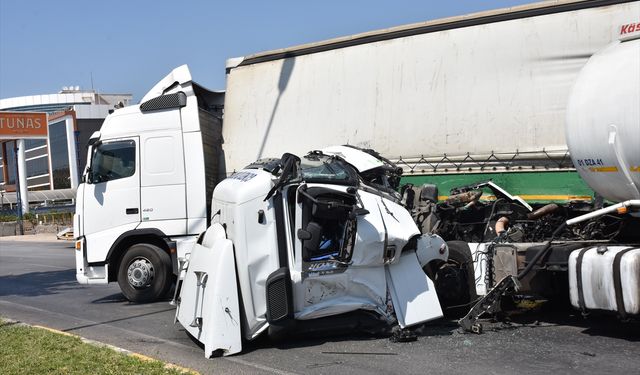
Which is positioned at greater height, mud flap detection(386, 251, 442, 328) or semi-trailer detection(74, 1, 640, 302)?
semi-trailer detection(74, 1, 640, 302)

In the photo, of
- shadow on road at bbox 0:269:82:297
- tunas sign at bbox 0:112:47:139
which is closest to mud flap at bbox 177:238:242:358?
shadow on road at bbox 0:269:82:297

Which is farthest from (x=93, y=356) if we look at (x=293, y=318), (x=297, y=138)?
(x=297, y=138)

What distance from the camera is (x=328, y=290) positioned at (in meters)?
7.10

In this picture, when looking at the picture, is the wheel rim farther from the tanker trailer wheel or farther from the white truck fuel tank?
the white truck fuel tank

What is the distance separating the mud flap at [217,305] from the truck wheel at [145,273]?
338 centimetres

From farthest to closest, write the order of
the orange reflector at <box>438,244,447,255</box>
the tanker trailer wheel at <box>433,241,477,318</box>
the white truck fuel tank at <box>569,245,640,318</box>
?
1. the tanker trailer wheel at <box>433,241,477,318</box>
2. the orange reflector at <box>438,244,447,255</box>
3. the white truck fuel tank at <box>569,245,640,318</box>

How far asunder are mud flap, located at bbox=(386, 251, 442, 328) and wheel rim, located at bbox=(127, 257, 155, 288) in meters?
4.63

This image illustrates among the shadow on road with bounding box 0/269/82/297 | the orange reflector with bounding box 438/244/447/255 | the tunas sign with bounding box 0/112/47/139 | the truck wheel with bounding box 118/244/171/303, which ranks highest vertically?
the tunas sign with bounding box 0/112/47/139

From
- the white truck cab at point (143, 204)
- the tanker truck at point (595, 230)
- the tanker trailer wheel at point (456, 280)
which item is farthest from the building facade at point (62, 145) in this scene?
the tanker truck at point (595, 230)

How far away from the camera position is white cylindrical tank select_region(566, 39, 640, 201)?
6547 millimetres

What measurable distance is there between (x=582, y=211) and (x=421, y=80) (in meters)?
3.03

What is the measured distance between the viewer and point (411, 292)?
729 centimetres

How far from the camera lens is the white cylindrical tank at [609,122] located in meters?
6.55

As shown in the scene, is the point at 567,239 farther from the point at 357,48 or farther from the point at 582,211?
the point at 357,48
